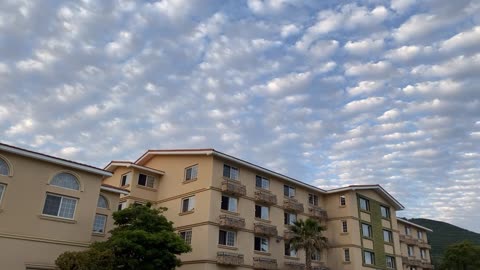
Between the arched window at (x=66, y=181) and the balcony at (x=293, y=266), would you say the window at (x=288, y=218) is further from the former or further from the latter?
the arched window at (x=66, y=181)

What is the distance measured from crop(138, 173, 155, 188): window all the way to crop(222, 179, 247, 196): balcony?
27.3 ft

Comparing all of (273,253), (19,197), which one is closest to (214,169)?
(273,253)

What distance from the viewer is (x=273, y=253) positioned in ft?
121

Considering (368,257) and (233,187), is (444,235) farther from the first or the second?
(233,187)

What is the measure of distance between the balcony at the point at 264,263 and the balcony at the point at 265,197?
16.6 feet

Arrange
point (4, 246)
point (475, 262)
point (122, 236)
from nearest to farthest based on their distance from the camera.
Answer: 1. point (4, 246)
2. point (122, 236)
3. point (475, 262)

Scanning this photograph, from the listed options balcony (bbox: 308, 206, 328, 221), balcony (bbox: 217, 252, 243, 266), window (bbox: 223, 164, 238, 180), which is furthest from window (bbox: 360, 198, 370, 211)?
balcony (bbox: 217, 252, 243, 266)

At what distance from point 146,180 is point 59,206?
13.5 meters

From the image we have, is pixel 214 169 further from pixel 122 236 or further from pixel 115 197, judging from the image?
pixel 122 236

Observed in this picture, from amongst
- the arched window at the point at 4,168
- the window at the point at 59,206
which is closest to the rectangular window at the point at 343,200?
the window at the point at 59,206

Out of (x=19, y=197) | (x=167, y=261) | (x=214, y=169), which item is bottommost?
(x=167, y=261)

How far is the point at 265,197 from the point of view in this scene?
37.2 meters

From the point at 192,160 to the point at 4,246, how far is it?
1699 centimetres

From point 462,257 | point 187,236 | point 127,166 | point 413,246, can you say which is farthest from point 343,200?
point 462,257
